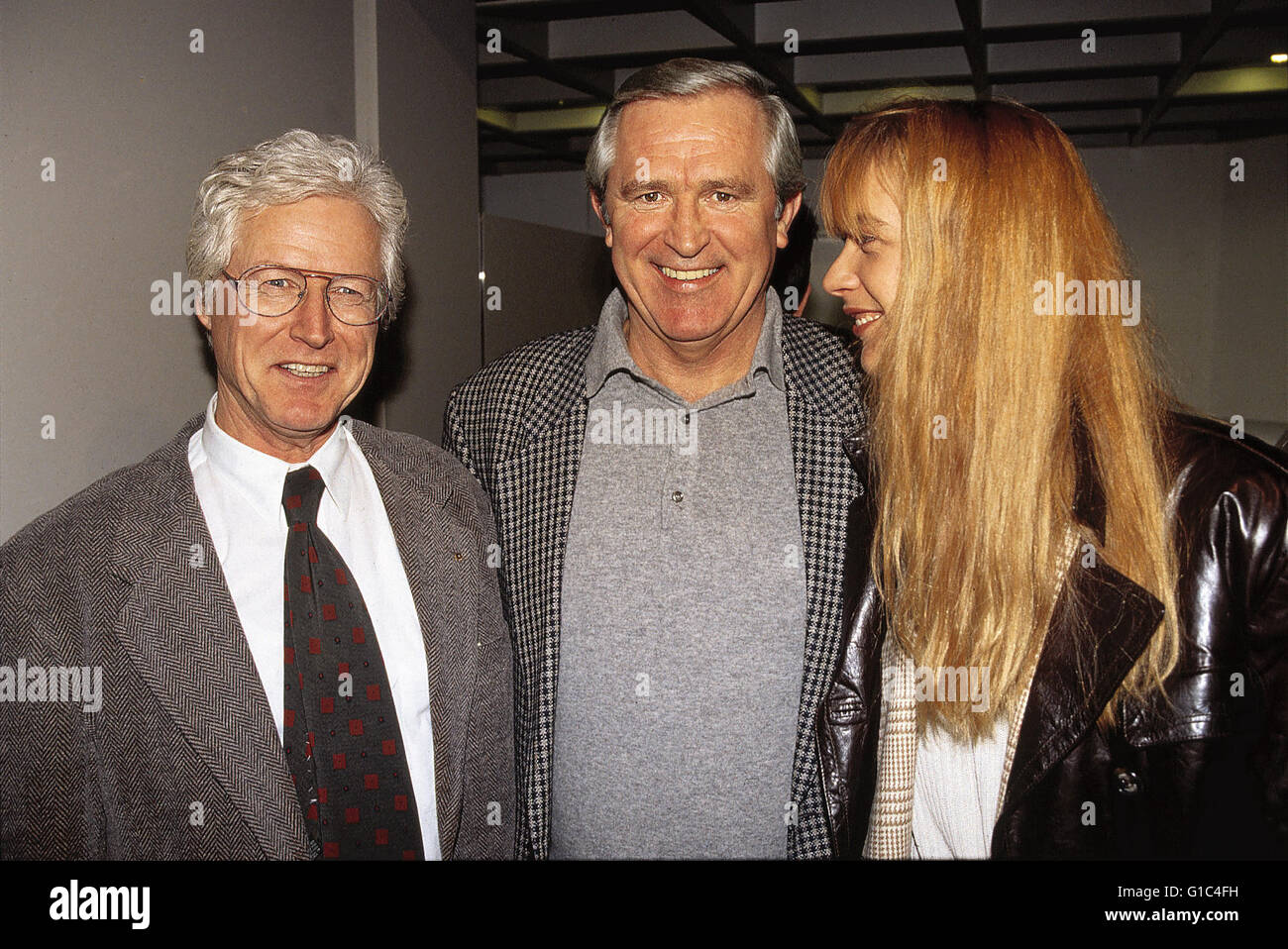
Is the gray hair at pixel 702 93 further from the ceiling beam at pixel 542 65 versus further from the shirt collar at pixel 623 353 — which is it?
the ceiling beam at pixel 542 65

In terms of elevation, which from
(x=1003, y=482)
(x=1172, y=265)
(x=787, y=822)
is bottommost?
(x=787, y=822)

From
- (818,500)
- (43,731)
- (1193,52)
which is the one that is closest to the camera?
(43,731)

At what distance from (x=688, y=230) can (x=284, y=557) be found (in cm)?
94

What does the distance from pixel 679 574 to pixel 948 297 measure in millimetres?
668

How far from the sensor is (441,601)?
5.42 feet

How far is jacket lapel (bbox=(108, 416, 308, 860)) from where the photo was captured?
4.52ft

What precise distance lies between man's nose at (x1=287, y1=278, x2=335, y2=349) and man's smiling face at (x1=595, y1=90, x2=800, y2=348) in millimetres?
590

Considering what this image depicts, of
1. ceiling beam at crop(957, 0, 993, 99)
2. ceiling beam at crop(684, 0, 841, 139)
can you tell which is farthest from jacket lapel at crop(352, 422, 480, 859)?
ceiling beam at crop(957, 0, 993, 99)

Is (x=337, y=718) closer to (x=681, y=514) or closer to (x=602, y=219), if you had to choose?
(x=681, y=514)

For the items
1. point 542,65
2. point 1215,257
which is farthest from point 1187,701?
point 1215,257

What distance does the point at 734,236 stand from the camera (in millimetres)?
1778

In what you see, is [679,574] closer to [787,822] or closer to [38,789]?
[787,822]

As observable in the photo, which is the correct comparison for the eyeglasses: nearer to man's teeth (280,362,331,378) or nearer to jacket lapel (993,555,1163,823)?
man's teeth (280,362,331,378)
